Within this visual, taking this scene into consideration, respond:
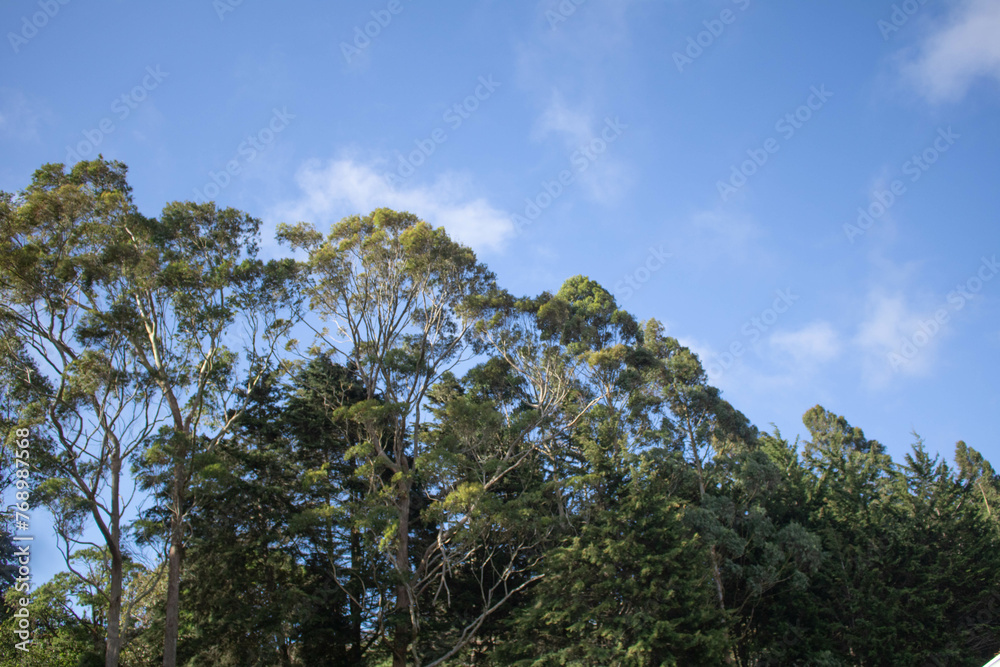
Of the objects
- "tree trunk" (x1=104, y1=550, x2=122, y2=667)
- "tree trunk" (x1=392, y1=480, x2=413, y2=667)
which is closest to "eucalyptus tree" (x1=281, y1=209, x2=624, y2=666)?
"tree trunk" (x1=392, y1=480, x2=413, y2=667)

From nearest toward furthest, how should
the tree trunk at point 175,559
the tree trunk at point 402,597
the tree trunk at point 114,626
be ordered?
the tree trunk at point 114,626, the tree trunk at point 175,559, the tree trunk at point 402,597

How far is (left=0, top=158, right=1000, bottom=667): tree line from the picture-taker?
15000 millimetres

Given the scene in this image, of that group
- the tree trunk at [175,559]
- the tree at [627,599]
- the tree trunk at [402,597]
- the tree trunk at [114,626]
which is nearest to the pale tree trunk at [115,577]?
the tree trunk at [114,626]

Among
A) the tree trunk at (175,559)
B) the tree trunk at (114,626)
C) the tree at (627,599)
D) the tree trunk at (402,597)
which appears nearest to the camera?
the tree trunk at (114,626)

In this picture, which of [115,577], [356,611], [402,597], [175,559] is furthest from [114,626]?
[402,597]

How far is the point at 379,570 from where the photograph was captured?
17219mm

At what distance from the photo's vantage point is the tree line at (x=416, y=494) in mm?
15000

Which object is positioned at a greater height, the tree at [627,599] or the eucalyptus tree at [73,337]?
the eucalyptus tree at [73,337]

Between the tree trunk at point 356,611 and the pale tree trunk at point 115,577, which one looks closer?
the pale tree trunk at point 115,577

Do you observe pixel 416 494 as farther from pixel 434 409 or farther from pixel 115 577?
pixel 115 577

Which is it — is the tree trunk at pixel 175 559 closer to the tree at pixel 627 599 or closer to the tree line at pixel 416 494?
the tree line at pixel 416 494

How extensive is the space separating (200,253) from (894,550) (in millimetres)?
22923

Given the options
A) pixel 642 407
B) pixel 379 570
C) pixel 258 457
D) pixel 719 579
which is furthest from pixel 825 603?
pixel 258 457

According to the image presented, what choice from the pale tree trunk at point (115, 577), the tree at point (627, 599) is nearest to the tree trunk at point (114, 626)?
the pale tree trunk at point (115, 577)
